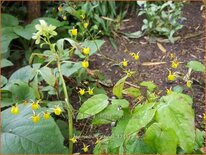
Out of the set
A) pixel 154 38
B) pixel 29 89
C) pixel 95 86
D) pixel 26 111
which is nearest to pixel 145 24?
pixel 154 38

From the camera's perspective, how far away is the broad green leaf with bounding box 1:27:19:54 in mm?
2243

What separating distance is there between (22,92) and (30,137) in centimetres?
29

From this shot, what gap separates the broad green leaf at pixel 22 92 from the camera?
1.69 metres

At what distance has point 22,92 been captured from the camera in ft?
5.55

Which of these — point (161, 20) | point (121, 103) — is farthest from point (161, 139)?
point (161, 20)

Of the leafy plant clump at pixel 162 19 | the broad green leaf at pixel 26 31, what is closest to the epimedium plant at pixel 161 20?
the leafy plant clump at pixel 162 19

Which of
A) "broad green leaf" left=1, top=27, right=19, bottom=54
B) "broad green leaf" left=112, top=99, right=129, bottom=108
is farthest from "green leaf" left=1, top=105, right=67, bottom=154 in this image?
"broad green leaf" left=1, top=27, right=19, bottom=54

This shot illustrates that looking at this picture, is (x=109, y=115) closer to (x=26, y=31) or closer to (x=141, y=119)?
(x=141, y=119)

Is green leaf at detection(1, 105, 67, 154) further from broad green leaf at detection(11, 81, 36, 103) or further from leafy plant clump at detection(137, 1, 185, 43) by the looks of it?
leafy plant clump at detection(137, 1, 185, 43)

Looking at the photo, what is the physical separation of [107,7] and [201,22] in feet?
2.03

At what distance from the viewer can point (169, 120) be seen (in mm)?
1207

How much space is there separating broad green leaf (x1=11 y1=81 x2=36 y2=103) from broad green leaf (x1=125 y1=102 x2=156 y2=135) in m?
0.57

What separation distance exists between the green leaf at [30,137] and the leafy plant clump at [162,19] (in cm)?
118

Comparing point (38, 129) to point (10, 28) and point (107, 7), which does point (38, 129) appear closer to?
point (10, 28)
